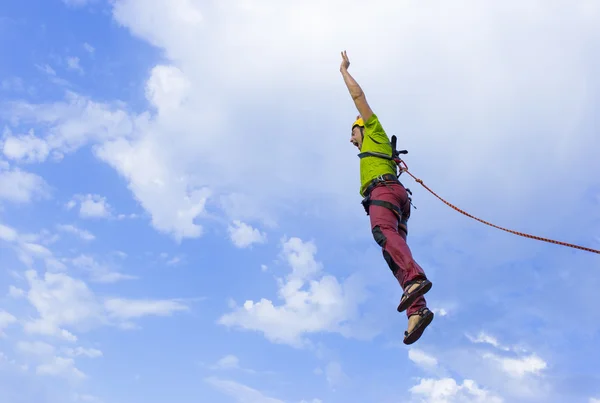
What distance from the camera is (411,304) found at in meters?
10.2

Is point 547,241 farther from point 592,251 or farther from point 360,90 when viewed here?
point 360,90

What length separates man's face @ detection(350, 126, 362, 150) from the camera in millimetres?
11992

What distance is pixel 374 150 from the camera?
11555mm

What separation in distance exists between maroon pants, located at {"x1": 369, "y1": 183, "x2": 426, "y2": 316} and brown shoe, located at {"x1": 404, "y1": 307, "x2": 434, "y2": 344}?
4.8 inches

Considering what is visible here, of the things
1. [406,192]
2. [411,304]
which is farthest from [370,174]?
[411,304]

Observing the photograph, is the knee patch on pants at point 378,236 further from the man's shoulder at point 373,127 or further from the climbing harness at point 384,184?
the man's shoulder at point 373,127

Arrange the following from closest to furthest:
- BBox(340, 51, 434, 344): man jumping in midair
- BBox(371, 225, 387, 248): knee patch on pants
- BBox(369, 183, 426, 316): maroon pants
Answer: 1. BBox(340, 51, 434, 344): man jumping in midair
2. BBox(369, 183, 426, 316): maroon pants
3. BBox(371, 225, 387, 248): knee patch on pants

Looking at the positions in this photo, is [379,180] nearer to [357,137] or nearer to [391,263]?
[357,137]

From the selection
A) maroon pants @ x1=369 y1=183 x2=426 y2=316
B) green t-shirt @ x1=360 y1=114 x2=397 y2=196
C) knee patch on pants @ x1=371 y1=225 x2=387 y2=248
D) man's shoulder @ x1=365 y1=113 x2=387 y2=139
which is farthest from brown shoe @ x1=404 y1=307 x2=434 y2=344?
man's shoulder @ x1=365 y1=113 x2=387 y2=139

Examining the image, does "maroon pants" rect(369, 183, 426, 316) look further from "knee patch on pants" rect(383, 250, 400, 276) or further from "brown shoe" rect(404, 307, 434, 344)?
"brown shoe" rect(404, 307, 434, 344)

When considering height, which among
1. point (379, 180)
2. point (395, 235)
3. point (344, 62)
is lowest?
point (395, 235)

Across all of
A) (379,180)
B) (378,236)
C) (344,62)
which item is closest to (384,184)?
(379,180)

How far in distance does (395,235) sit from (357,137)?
2.28m

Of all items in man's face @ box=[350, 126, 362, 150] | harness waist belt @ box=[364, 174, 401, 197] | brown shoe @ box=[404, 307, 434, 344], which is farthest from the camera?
man's face @ box=[350, 126, 362, 150]
